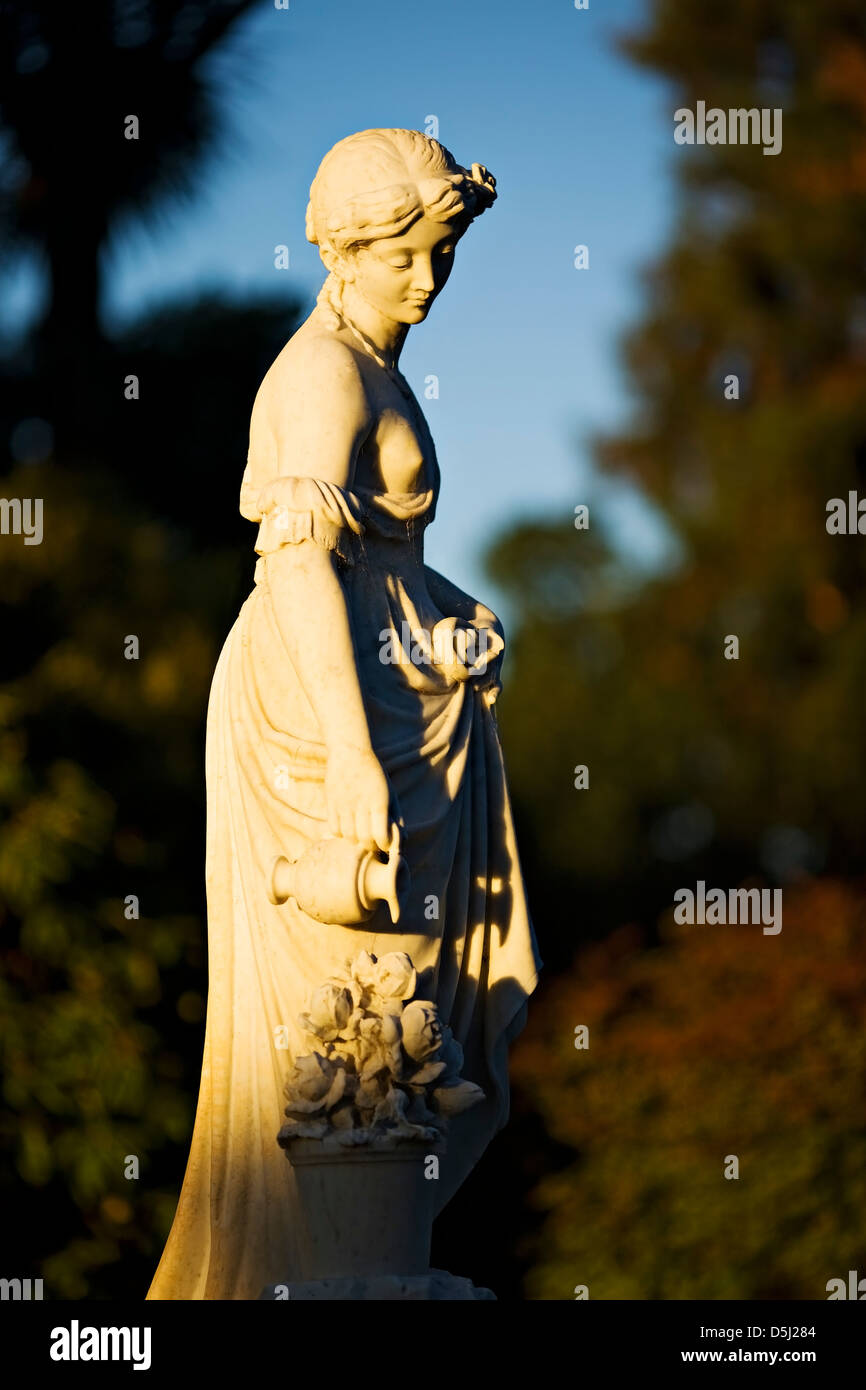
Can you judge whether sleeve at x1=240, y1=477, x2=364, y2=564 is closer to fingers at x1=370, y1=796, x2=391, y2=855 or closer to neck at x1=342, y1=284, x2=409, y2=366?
neck at x1=342, y1=284, x2=409, y2=366

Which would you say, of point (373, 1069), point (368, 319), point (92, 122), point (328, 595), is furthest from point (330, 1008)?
point (92, 122)

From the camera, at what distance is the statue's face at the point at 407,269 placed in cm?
654

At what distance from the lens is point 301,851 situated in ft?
20.6

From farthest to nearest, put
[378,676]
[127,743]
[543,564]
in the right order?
[543,564]
[127,743]
[378,676]

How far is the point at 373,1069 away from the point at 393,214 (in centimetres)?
232

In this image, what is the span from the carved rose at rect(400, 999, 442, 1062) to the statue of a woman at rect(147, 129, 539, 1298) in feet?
0.76

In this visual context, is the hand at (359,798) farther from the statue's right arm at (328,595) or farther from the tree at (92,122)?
the tree at (92,122)

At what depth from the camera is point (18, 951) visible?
13586 mm

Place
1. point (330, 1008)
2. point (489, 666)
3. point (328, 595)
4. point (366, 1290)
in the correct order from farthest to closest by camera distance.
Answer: point (489, 666) → point (328, 595) → point (330, 1008) → point (366, 1290)

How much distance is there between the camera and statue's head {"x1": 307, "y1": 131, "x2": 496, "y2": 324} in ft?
21.3

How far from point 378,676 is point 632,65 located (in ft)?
62.9

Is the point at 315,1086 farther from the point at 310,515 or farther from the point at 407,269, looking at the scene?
the point at 407,269

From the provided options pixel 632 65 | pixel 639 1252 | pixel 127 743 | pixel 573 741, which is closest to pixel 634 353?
pixel 632 65
